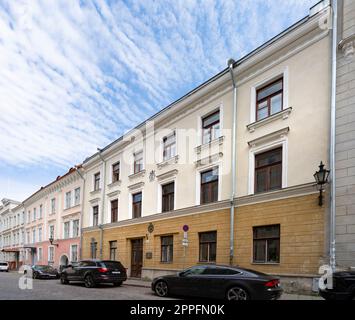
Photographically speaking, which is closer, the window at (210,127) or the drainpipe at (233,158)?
the drainpipe at (233,158)

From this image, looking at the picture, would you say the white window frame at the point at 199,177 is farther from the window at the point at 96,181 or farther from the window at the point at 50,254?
the window at the point at 50,254

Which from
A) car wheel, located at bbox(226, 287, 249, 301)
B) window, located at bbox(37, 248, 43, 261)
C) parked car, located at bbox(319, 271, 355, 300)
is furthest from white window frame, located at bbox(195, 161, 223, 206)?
window, located at bbox(37, 248, 43, 261)

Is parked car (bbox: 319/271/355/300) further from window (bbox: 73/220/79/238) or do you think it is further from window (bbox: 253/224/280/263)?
window (bbox: 73/220/79/238)

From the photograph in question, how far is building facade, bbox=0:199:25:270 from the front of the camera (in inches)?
2000

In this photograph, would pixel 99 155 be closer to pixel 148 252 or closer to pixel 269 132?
pixel 148 252

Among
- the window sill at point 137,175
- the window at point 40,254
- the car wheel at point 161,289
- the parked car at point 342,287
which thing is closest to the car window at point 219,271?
the car wheel at point 161,289

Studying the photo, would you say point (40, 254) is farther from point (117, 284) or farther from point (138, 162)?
point (117, 284)

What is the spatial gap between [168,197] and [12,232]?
42.2m

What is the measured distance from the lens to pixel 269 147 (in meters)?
15.4

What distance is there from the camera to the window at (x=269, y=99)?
614 inches

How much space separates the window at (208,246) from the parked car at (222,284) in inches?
170

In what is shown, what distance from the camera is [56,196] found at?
3759 cm
